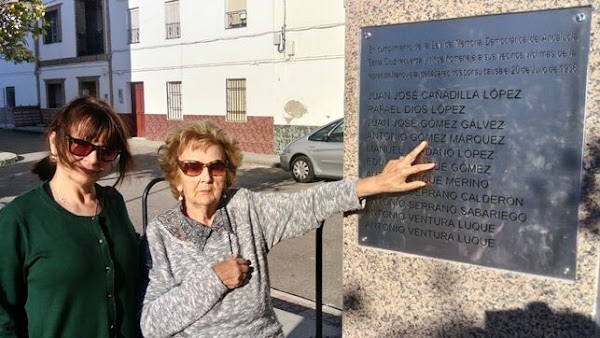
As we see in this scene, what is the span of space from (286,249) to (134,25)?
17.7m

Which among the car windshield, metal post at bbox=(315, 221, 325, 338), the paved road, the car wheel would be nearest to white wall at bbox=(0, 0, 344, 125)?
the paved road

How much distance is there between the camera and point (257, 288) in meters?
2.10

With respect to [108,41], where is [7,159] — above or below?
below

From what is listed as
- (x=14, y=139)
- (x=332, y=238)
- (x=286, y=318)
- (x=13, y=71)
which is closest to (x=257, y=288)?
(x=286, y=318)

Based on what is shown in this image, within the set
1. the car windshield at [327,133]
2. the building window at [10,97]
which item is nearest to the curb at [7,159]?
the car windshield at [327,133]

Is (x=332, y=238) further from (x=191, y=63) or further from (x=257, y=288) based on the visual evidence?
(x=191, y=63)

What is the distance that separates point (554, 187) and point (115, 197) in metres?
1.64

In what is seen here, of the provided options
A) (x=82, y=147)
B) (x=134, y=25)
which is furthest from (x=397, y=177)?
(x=134, y=25)

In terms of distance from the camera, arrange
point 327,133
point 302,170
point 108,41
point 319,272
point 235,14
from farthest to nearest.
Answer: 1. point 108,41
2. point 235,14
3. point 302,170
4. point 327,133
5. point 319,272

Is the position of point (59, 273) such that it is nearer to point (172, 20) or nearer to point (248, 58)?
point (248, 58)

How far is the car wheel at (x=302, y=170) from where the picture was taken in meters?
11.5

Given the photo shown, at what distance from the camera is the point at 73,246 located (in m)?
1.90

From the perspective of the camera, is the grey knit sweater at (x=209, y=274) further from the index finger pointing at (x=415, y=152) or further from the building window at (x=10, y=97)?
the building window at (x=10, y=97)

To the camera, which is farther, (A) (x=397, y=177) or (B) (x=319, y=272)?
(B) (x=319, y=272)
